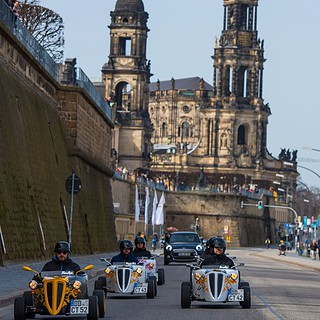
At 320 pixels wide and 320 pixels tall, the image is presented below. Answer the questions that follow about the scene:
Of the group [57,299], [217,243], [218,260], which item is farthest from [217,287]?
[57,299]

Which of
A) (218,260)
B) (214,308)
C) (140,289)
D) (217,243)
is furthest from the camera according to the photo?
(140,289)

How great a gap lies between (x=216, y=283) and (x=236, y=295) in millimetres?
482

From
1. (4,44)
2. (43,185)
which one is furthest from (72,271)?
(43,185)

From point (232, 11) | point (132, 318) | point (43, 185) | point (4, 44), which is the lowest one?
point (132, 318)

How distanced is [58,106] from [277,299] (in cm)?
3167

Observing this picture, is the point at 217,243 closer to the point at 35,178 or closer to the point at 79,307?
the point at 79,307

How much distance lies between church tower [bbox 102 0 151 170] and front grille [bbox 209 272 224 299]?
123 metres

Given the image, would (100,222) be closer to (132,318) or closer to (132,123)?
(132,318)

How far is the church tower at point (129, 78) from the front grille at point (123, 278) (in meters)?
121

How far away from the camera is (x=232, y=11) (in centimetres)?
19488

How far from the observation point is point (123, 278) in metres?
25.6

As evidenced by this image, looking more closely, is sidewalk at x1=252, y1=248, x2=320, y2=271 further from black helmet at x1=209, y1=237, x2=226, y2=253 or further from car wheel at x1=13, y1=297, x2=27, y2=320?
car wheel at x1=13, y1=297, x2=27, y2=320

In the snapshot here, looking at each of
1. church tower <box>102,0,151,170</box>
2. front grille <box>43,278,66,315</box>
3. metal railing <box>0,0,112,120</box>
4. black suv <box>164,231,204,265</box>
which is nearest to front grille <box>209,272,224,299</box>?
front grille <box>43,278,66,315</box>

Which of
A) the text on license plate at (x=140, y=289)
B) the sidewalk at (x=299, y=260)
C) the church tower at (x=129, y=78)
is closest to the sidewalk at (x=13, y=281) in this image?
the text on license plate at (x=140, y=289)
